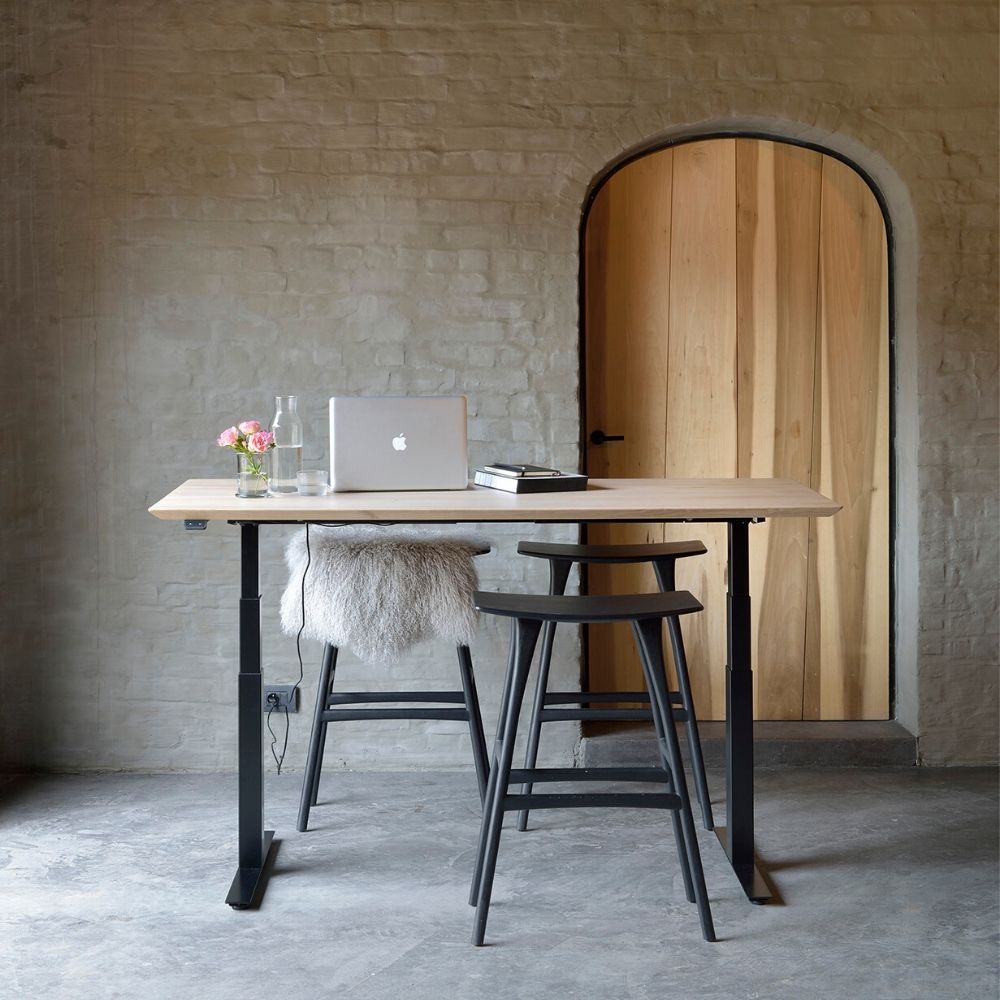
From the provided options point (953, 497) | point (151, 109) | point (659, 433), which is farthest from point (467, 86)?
point (953, 497)

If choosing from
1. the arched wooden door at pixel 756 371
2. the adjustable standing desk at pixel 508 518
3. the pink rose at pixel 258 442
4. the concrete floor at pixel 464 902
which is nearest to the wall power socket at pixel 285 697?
the concrete floor at pixel 464 902

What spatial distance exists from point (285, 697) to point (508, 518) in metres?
1.54

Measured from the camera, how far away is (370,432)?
2.93 metres

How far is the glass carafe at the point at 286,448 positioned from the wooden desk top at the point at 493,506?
0.10 m

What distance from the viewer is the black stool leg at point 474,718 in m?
3.25

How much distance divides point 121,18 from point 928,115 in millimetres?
2591

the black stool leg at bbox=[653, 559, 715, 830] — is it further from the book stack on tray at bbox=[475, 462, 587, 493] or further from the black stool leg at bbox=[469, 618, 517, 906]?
the black stool leg at bbox=[469, 618, 517, 906]

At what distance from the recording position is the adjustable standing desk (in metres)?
2.69

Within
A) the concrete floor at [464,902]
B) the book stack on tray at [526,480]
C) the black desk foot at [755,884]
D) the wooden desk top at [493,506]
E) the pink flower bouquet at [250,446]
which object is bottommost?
the concrete floor at [464,902]

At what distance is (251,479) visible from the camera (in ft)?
9.59

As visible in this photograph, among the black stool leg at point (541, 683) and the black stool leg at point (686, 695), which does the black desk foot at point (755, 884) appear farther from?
the black stool leg at point (541, 683)

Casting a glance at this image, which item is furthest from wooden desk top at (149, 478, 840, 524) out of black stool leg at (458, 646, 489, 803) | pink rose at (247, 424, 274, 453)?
black stool leg at (458, 646, 489, 803)

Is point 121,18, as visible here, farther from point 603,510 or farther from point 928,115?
point 928,115

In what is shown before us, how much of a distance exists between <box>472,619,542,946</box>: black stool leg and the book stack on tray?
49 cm
